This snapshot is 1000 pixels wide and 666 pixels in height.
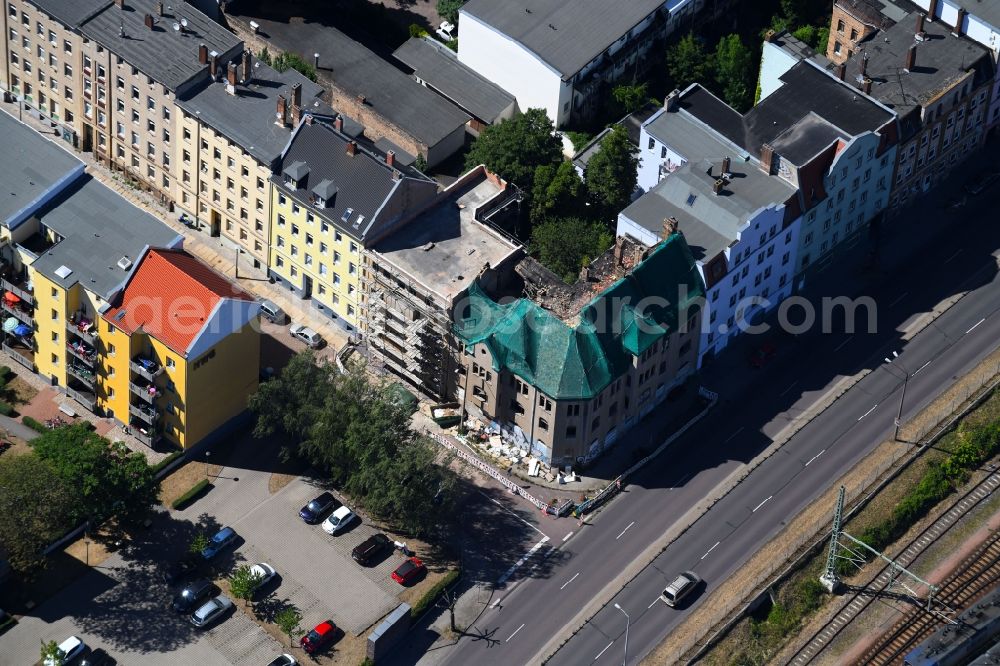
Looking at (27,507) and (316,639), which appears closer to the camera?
(27,507)

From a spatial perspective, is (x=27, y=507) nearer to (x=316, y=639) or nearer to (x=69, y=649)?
(x=69, y=649)

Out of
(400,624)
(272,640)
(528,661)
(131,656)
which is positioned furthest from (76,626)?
(528,661)

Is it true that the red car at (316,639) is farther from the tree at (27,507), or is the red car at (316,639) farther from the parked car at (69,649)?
the tree at (27,507)

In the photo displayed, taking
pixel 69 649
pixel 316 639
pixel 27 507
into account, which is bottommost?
pixel 69 649

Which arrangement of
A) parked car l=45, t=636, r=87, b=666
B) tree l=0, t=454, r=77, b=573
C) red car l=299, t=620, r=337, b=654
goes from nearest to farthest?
parked car l=45, t=636, r=87, b=666, tree l=0, t=454, r=77, b=573, red car l=299, t=620, r=337, b=654

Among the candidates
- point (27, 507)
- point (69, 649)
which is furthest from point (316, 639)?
point (27, 507)

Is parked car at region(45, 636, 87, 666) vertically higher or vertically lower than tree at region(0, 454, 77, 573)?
lower

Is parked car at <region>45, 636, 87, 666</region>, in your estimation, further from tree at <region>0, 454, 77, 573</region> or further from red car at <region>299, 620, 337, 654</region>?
red car at <region>299, 620, 337, 654</region>

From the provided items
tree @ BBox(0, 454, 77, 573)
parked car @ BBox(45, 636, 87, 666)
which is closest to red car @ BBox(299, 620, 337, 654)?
parked car @ BBox(45, 636, 87, 666)

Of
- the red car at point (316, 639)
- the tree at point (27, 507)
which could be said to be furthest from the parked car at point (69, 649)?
the red car at point (316, 639)
